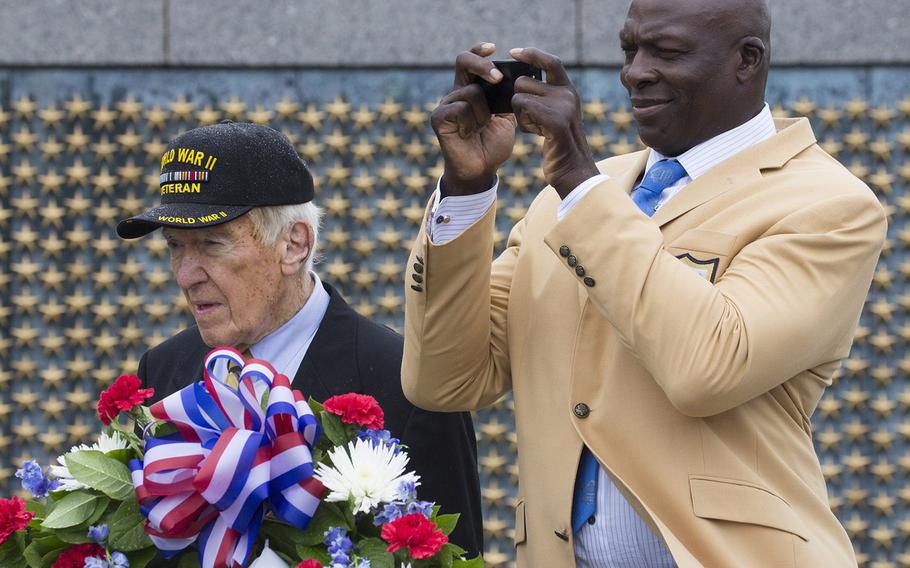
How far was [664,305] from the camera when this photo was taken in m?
2.04

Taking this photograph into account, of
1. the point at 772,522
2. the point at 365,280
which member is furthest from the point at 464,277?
the point at 365,280

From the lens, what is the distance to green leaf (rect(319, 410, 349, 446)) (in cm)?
210

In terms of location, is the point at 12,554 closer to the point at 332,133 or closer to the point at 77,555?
the point at 77,555

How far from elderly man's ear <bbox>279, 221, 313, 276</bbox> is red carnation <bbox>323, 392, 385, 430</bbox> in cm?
79

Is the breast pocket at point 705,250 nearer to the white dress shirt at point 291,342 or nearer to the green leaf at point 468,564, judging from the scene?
the green leaf at point 468,564

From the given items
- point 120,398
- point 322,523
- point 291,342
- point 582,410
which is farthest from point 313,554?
point 291,342

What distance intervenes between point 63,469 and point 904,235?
505 centimetres

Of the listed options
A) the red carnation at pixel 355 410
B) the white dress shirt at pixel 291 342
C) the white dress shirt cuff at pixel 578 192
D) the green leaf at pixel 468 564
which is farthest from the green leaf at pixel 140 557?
the white dress shirt cuff at pixel 578 192

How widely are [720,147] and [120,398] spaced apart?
1140mm

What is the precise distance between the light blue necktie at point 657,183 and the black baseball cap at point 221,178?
33.5 inches

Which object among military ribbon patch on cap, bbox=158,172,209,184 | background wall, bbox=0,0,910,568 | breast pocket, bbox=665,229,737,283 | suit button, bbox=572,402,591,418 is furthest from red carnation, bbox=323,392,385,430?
background wall, bbox=0,0,910,568

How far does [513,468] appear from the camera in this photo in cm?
617

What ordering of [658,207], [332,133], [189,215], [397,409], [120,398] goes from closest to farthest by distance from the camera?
[120,398] < [658,207] < [189,215] < [397,409] < [332,133]

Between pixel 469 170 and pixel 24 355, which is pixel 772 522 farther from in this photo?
pixel 24 355
